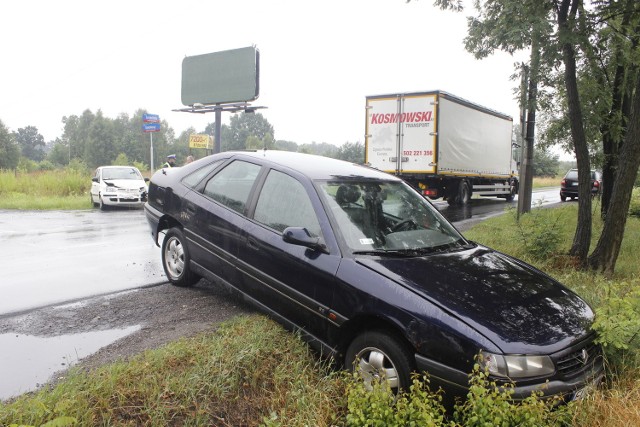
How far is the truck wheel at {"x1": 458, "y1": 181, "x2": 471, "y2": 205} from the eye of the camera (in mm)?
17438

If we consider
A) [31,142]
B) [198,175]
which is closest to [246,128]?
[31,142]

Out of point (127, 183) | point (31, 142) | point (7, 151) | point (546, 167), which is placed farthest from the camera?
point (31, 142)

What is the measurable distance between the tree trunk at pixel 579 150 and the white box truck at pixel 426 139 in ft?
24.0

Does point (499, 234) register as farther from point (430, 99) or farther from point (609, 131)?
point (430, 99)

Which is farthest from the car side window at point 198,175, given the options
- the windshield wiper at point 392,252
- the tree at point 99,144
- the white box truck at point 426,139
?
the tree at point 99,144

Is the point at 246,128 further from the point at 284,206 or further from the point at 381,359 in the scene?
the point at 381,359

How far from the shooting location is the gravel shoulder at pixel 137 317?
3.80 meters

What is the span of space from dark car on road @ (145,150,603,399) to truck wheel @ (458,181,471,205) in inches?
532

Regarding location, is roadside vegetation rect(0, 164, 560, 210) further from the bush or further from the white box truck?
the bush

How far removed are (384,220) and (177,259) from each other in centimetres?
249

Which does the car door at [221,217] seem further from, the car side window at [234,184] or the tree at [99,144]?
the tree at [99,144]

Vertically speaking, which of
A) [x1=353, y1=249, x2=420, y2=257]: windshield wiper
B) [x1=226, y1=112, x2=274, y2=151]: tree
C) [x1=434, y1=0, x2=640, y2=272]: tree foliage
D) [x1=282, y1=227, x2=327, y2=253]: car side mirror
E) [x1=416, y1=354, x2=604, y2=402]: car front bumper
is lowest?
[x1=416, y1=354, x2=604, y2=402]: car front bumper

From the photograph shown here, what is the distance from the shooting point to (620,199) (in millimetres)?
6027

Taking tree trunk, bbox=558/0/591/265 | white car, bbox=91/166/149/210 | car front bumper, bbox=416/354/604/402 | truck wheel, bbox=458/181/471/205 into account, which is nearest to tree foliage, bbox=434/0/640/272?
tree trunk, bbox=558/0/591/265
